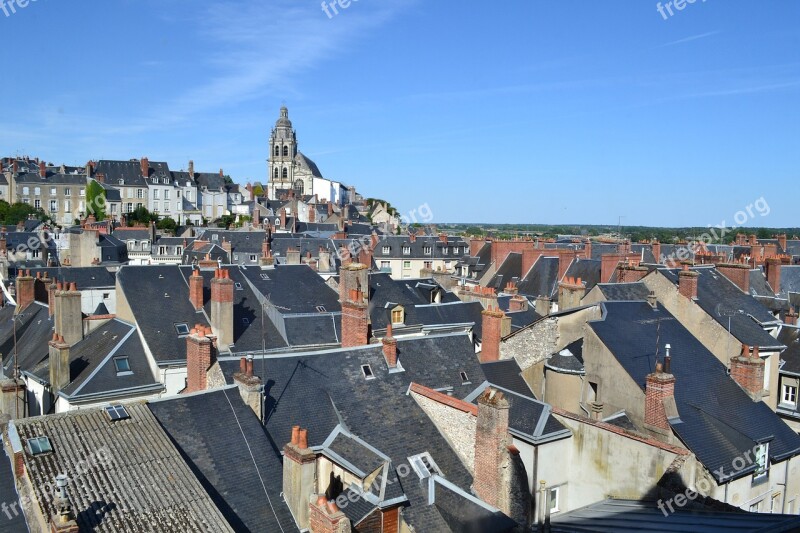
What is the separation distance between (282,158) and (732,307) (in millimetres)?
109661

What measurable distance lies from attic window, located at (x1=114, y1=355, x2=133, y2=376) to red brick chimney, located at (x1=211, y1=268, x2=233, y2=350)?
3496 mm

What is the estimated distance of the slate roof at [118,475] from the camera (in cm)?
1087

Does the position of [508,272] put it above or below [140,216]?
below

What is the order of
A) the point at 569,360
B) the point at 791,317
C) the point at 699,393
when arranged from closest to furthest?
the point at 699,393, the point at 569,360, the point at 791,317

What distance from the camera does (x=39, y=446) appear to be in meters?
11.9

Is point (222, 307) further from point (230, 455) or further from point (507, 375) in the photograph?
point (230, 455)

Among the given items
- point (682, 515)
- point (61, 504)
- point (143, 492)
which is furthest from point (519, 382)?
point (61, 504)

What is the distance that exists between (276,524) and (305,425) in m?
3.06

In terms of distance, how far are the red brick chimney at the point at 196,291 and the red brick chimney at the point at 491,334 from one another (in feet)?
43.7

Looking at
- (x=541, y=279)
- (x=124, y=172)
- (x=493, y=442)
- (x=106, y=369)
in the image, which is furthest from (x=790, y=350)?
(x=124, y=172)

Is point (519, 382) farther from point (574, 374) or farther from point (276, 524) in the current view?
point (276, 524)

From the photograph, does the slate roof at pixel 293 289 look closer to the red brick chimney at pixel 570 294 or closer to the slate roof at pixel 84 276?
the red brick chimney at pixel 570 294

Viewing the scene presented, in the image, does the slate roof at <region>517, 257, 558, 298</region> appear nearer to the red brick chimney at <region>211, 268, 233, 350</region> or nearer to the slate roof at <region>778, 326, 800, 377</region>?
the slate roof at <region>778, 326, 800, 377</region>

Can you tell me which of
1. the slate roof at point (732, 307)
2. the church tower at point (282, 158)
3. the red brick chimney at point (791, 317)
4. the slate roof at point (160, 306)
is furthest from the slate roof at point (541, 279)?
the church tower at point (282, 158)
